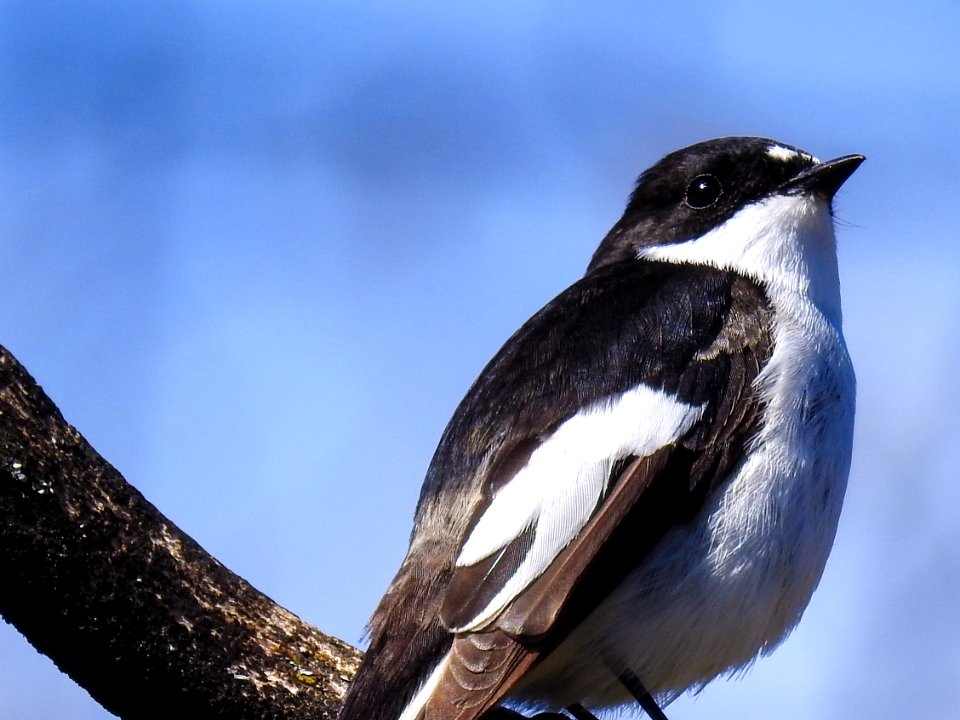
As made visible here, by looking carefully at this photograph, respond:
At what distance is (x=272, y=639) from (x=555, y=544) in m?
0.95

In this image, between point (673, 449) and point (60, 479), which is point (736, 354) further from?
point (60, 479)

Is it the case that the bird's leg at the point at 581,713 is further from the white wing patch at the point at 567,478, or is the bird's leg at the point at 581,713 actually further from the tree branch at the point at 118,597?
the white wing patch at the point at 567,478

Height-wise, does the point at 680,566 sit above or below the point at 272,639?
above

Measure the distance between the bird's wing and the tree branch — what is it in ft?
1.25

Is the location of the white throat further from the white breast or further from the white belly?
the white belly

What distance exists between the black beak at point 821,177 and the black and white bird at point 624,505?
47 cm

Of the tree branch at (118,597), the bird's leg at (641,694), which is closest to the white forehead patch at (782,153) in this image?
the bird's leg at (641,694)

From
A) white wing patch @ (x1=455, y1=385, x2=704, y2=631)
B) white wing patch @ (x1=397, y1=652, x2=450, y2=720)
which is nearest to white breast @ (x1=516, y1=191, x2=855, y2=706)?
white wing patch @ (x1=455, y1=385, x2=704, y2=631)

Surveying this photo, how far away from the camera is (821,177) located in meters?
4.73

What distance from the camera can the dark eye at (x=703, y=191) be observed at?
477 centimetres

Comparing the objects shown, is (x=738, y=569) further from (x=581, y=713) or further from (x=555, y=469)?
(x=581, y=713)

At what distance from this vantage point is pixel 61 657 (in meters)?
3.67

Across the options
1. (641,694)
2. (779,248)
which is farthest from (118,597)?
(779,248)

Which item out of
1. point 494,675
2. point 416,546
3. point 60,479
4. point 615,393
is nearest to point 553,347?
point 615,393
